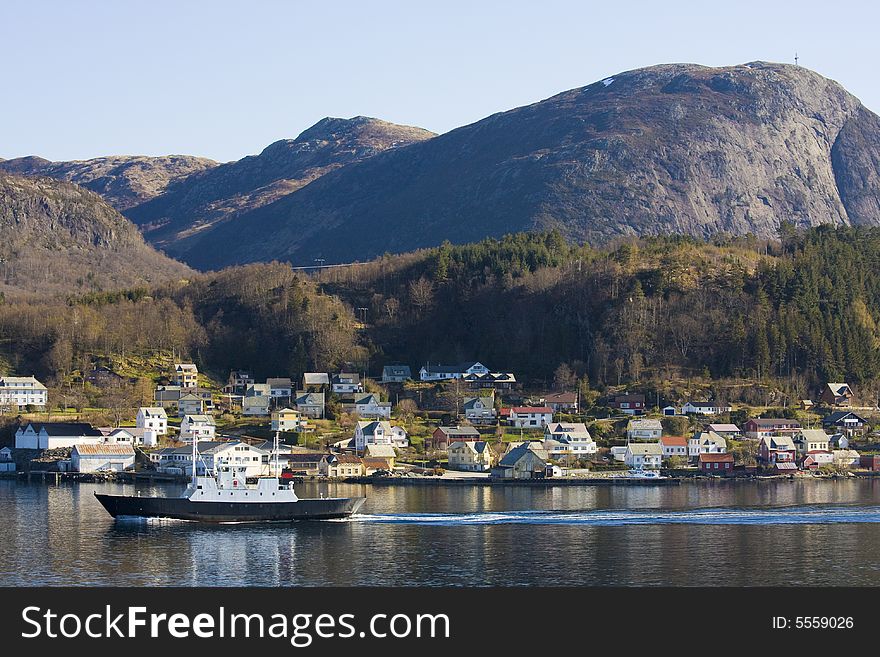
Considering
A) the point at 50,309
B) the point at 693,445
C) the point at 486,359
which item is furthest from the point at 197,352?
the point at 693,445

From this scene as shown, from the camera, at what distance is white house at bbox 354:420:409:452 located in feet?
320

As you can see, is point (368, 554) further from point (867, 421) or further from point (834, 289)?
point (834, 289)

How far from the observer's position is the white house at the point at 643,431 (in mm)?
100938

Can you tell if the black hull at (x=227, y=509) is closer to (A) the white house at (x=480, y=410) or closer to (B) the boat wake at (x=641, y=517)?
(B) the boat wake at (x=641, y=517)

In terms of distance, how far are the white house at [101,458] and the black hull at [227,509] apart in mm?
28888

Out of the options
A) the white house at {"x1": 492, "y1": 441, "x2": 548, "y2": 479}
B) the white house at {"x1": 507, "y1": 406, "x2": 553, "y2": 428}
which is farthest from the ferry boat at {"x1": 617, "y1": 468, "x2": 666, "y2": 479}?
the white house at {"x1": 507, "y1": 406, "x2": 553, "y2": 428}

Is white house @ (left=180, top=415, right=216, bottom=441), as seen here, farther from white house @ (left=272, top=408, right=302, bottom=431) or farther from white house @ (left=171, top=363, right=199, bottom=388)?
white house @ (left=171, top=363, right=199, bottom=388)

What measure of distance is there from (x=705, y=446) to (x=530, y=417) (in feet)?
56.3

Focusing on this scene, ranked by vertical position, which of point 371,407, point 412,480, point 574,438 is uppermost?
point 371,407

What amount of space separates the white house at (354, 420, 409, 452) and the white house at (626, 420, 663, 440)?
17.7 metres

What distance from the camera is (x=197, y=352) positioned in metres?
136

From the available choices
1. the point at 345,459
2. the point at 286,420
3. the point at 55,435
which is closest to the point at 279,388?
the point at 286,420

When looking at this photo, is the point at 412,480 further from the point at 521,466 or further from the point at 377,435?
the point at 377,435

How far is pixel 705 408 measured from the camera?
110 meters
